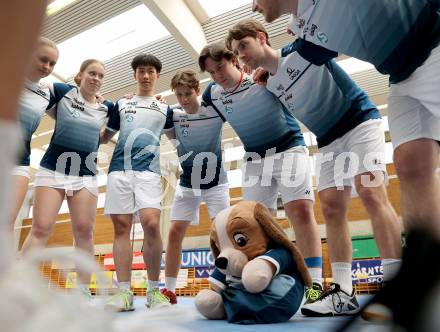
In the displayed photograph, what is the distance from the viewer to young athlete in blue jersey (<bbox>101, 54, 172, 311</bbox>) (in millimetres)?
1958

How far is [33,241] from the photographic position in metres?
1.84

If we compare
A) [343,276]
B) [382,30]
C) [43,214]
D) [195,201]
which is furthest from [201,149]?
[382,30]

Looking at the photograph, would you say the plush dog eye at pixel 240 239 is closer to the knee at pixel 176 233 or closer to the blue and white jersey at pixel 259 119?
the blue and white jersey at pixel 259 119

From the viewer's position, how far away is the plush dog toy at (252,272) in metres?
1.17

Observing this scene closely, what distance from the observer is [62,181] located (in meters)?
1.98

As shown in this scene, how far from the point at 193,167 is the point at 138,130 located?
1.33 ft

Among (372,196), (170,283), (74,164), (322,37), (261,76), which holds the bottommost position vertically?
(170,283)

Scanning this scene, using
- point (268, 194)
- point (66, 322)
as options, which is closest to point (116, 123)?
point (268, 194)

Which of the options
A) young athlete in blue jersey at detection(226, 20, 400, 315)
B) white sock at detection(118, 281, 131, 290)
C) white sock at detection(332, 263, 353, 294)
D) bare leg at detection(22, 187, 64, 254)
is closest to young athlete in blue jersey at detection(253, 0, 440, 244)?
young athlete in blue jersey at detection(226, 20, 400, 315)

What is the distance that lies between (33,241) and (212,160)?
1.07 metres

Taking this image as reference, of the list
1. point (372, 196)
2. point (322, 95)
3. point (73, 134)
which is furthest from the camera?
point (73, 134)

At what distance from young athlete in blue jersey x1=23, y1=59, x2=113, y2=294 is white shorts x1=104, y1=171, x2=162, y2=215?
125mm

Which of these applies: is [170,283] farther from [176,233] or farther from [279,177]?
[279,177]

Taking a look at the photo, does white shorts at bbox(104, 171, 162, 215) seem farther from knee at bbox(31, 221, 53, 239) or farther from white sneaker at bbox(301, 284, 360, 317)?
white sneaker at bbox(301, 284, 360, 317)
